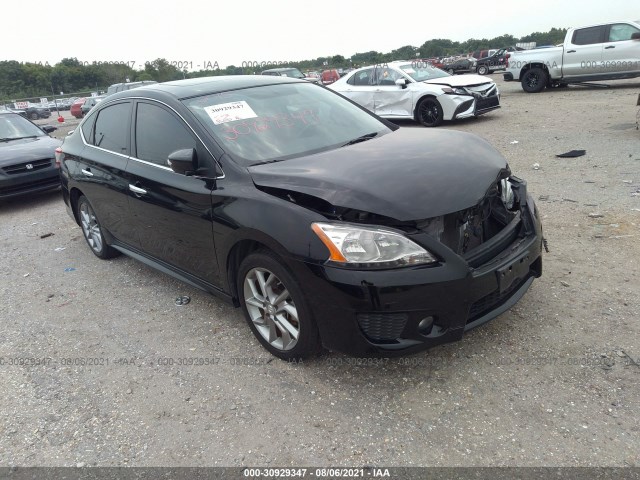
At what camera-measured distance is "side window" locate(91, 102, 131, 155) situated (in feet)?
13.8

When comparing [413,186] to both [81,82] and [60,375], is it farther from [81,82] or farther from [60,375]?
[81,82]

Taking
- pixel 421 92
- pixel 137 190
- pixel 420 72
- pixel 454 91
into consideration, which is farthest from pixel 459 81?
pixel 137 190

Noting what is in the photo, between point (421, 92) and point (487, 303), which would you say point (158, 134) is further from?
point (421, 92)

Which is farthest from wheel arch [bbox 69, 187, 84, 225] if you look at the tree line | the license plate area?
the tree line

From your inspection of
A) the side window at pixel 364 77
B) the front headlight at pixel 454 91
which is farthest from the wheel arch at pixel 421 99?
the side window at pixel 364 77

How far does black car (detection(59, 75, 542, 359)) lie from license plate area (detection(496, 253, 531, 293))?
0.01 metres

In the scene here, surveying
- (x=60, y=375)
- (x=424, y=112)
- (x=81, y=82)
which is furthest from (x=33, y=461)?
(x=81, y=82)

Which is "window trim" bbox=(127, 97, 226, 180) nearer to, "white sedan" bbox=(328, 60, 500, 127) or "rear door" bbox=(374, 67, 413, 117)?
"white sedan" bbox=(328, 60, 500, 127)

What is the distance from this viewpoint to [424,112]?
11328mm

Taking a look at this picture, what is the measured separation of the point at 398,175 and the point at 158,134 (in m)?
1.96

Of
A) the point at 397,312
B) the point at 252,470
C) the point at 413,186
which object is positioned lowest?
the point at 252,470

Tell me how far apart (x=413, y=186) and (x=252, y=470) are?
1.67 m

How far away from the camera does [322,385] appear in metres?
2.91

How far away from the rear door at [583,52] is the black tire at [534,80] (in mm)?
749
